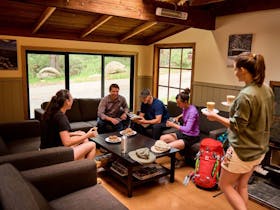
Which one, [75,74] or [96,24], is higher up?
[96,24]

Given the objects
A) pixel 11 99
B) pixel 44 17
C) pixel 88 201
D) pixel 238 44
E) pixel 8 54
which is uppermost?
pixel 44 17

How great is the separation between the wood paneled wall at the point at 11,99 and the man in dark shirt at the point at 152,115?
2166mm

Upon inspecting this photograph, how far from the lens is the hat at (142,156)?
265 cm

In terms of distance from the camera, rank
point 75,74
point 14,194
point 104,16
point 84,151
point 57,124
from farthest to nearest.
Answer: point 75,74
point 104,16
point 84,151
point 57,124
point 14,194

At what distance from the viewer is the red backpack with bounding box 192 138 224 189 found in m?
2.91

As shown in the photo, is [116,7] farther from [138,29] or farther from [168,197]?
[168,197]

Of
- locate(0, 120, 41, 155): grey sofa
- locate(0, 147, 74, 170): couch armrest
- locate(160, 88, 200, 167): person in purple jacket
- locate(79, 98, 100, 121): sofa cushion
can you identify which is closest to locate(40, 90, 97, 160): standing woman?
locate(0, 147, 74, 170): couch armrest

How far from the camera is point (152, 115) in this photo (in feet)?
13.0

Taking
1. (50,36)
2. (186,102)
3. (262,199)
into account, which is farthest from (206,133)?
(50,36)

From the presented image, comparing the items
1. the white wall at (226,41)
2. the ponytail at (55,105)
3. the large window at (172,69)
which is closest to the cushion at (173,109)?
the large window at (172,69)

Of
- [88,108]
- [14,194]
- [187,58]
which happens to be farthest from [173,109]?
[14,194]

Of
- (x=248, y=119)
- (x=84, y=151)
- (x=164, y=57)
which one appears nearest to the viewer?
(x=248, y=119)

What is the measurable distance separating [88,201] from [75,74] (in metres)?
3.56

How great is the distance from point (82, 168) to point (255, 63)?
1599mm
